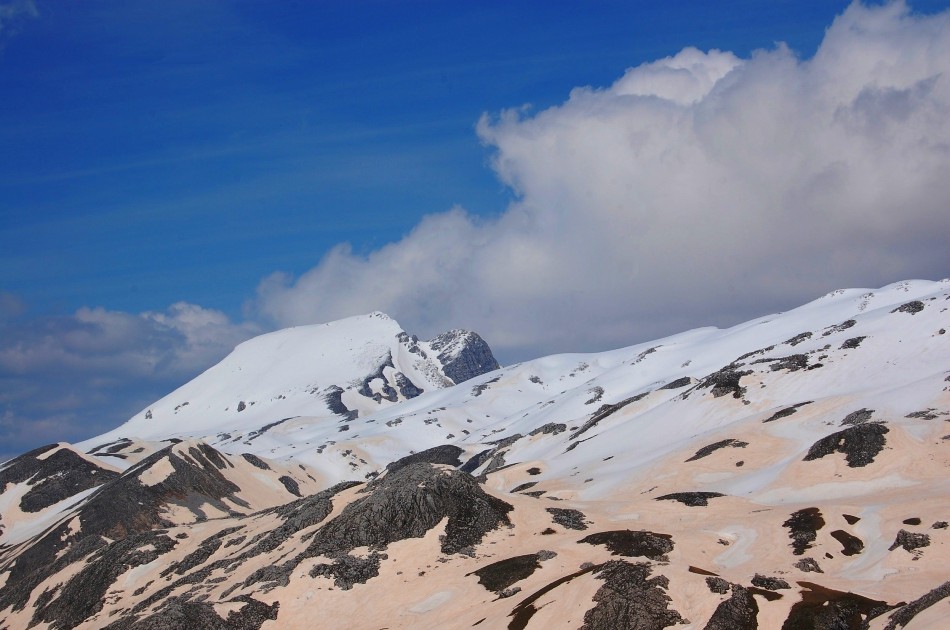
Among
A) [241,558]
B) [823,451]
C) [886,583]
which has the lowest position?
[886,583]

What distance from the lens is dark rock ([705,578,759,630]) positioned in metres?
39.3

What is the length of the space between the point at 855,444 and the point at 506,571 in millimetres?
39691

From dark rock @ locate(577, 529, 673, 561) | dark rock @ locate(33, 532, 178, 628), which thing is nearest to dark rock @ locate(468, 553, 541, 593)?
dark rock @ locate(577, 529, 673, 561)

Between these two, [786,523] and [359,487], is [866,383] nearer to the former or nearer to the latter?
[786,523]

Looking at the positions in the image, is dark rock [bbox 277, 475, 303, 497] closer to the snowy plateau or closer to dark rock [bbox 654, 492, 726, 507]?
the snowy plateau

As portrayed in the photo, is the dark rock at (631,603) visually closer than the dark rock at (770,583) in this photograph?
Yes

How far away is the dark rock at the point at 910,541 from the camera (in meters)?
48.0

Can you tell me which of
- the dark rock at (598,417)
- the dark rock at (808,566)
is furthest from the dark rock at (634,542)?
the dark rock at (598,417)

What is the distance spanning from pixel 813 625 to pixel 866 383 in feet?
254

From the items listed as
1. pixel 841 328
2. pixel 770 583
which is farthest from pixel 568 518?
pixel 841 328

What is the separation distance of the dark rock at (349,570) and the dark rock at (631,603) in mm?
19471

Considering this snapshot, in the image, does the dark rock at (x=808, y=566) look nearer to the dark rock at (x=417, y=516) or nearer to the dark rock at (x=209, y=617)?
the dark rock at (x=417, y=516)

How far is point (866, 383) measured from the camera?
354ft

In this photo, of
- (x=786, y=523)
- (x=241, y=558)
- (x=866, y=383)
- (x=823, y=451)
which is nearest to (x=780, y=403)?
(x=866, y=383)
